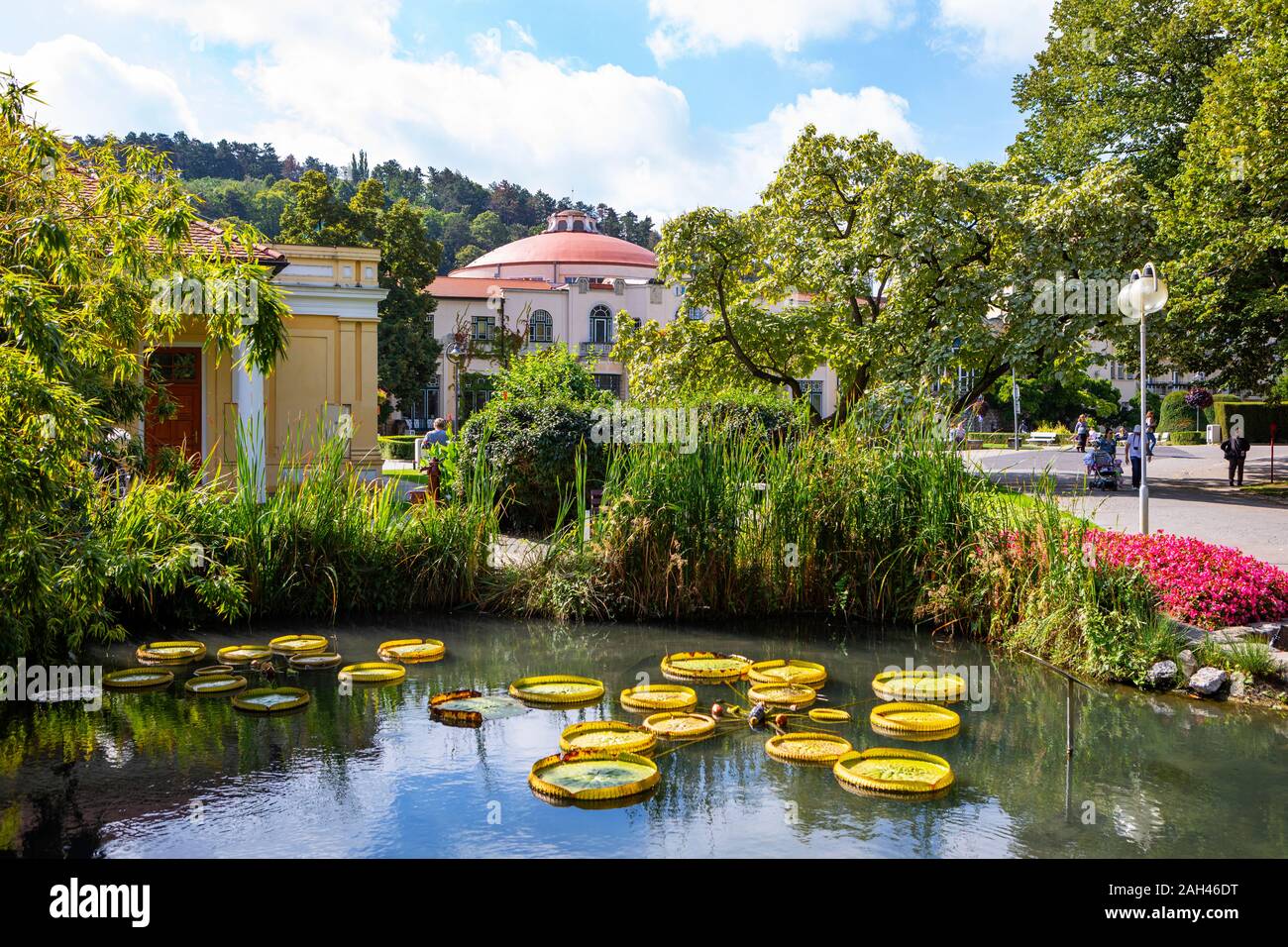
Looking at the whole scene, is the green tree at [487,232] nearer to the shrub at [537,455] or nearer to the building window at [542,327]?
the building window at [542,327]

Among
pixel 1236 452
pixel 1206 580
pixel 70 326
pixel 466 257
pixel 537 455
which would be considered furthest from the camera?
pixel 466 257

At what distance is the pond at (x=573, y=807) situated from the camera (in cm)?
503

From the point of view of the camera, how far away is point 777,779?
19.3 ft

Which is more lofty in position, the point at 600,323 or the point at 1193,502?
the point at 600,323

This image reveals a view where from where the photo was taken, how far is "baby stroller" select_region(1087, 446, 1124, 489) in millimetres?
21125

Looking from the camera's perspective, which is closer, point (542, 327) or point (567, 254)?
point (542, 327)

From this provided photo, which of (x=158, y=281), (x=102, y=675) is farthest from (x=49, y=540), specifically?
(x=158, y=281)

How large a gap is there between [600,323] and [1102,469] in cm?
3836

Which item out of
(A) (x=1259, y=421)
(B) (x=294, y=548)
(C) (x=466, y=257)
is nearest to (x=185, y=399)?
(B) (x=294, y=548)

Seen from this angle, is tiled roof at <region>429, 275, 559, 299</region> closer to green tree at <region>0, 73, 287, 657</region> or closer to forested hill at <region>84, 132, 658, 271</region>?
forested hill at <region>84, 132, 658, 271</region>

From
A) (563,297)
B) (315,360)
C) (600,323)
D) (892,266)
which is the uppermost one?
(563,297)

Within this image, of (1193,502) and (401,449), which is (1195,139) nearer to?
(1193,502)

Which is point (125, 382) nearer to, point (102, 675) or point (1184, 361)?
point (102, 675)

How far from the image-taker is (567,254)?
60406 mm
